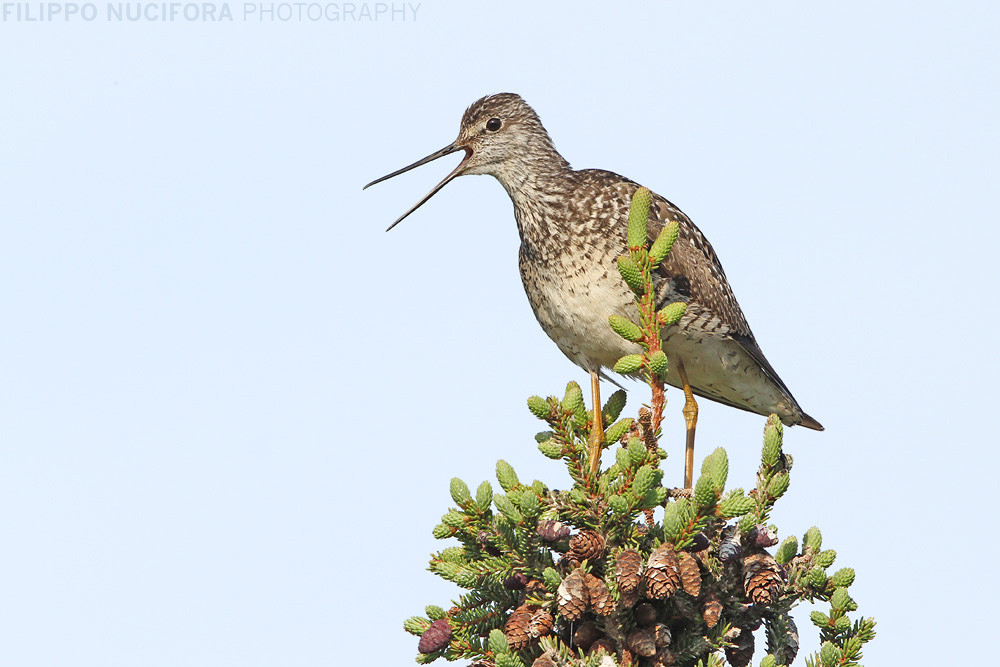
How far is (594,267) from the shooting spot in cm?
652

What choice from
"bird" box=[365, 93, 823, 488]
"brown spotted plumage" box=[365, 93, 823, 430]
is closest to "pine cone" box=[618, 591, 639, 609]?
"bird" box=[365, 93, 823, 488]

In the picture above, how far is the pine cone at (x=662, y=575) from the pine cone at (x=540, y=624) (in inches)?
15.4

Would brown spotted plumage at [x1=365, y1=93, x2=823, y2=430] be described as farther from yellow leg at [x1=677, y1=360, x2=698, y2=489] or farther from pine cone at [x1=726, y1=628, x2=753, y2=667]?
pine cone at [x1=726, y1=628, x2=753, y2=667]

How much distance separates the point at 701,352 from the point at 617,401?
1663 mm

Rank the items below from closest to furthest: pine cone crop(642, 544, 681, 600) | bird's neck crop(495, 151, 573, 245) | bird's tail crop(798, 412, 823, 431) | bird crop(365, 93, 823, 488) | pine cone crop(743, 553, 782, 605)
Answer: pine cone crop(642, 544, 681, 600) < pine cone crop(743, 553, 782, 605) < bird crop(365, 93, 823, 488) < bird's neck crop(495, 151, 573, 245) < bird's tail crop(798, 412, 823, 431)

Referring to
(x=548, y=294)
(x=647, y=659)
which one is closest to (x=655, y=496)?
(x=647, y=659)

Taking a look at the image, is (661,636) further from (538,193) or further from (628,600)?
(538,193)

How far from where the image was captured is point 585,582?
3.88 m

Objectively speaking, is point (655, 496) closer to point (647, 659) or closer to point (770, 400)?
point (647, 659)

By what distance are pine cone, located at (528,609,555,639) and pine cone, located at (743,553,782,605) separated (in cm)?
81

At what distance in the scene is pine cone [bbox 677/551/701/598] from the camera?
12.6ft

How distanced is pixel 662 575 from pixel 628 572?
12 centimetres

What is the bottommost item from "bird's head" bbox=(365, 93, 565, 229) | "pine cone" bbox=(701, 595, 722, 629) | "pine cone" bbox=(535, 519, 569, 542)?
"pine cone" bbox=(701, 595, 722, 629)

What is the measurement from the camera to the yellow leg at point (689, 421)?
6756 millimetres
